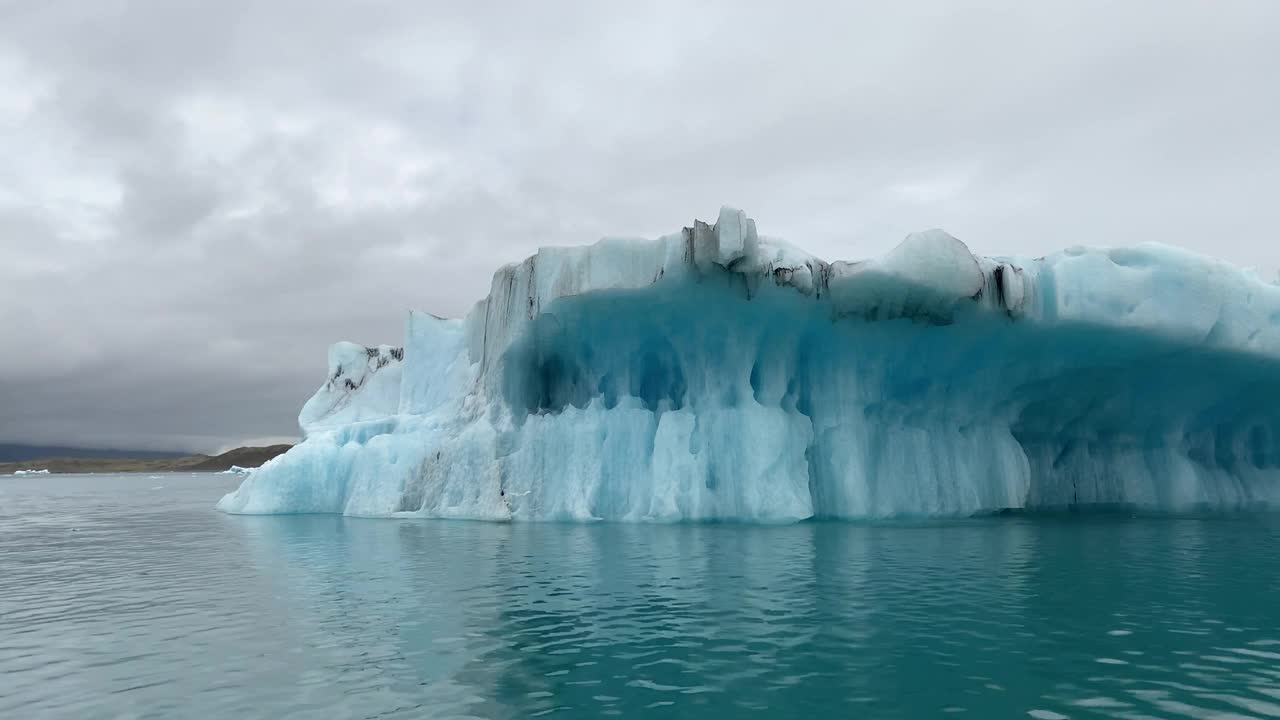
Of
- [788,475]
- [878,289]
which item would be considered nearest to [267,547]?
[788,475]

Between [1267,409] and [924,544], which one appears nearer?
[924,544]

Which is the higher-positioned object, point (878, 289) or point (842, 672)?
point (878, 289)

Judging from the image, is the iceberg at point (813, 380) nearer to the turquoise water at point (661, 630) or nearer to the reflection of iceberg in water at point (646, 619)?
the reflection of iceberg in water at point (646, 619)

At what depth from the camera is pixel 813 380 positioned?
25.5 meters

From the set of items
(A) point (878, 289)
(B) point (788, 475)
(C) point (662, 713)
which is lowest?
(C) point (662, 713)

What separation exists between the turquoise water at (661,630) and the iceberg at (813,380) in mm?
5672

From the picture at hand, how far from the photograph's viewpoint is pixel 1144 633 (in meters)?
9.55

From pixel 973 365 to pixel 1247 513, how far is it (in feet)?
32.9

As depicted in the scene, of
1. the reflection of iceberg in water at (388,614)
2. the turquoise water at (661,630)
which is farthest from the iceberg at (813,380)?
the turquoise water at (661,630)

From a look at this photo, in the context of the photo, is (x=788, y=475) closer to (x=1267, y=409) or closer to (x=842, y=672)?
(x=842, y=672)

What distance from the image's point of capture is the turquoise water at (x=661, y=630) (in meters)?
7.50

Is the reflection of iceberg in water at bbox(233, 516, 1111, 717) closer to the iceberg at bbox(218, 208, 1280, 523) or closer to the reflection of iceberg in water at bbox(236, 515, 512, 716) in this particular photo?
the reflection of iceberg in water at bbox(236, 515, 512, 716)

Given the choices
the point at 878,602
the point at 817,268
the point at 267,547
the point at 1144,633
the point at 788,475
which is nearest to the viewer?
the point at 1144,633

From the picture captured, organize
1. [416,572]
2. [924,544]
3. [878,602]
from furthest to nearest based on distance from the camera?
[924,544] → [416,572] → [878,602]
